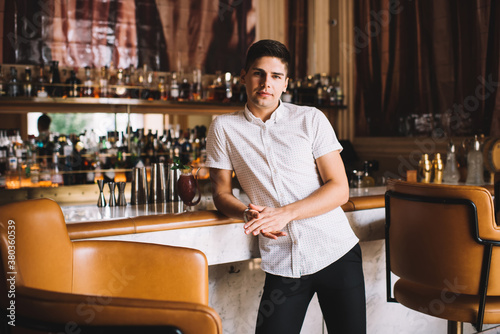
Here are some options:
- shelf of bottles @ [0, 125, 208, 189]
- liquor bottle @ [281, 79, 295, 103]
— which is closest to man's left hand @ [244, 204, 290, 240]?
shelf of bottles @ [0, 125, 208, 189]

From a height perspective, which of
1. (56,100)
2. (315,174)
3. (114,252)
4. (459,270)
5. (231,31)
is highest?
(231,31)

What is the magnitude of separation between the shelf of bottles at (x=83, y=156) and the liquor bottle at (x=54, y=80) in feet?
1.16

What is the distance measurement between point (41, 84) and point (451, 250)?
3159mm

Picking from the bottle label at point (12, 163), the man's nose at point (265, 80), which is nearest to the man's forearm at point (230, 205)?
the man's nose at point (265, 80)

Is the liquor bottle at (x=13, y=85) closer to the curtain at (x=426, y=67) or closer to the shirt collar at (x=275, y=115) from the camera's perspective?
the shirt collar at (x=275, y=115)

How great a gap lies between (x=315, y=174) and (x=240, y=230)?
438 millimetres

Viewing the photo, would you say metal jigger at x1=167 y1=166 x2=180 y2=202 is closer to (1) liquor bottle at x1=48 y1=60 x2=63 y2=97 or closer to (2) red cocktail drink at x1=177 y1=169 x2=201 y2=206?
(2) red cocktail drink at x1=177 y1=169 x2=201 y2=206

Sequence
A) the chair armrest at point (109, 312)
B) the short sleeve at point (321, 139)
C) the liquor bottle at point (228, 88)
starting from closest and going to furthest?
the chair armrest at point (109, 312), the short sleeve at point (321, 139), the liquor bottle at point (228, 88)

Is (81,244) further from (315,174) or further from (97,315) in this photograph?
(315,174)

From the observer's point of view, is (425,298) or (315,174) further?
(425,298)

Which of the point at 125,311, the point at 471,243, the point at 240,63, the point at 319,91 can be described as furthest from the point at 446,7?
the point at 125,311

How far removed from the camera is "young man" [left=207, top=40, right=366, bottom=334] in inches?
59.4

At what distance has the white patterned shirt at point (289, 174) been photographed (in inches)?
59.7

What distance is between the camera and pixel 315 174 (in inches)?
62.2
